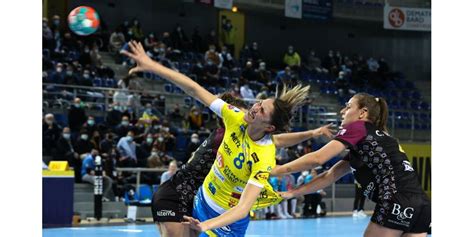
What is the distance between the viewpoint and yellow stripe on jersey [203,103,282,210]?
5.29m

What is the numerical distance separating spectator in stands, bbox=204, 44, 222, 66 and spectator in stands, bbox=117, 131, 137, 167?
8890mm

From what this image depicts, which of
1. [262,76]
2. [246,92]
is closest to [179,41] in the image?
[262,76]

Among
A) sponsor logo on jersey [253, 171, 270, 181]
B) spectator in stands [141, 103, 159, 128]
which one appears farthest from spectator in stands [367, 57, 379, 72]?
sponsor logo on jersey [253, 171, 270, 181]

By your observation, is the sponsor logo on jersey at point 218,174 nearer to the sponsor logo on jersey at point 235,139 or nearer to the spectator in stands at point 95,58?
the sponsor logo on jersey at point 235,139

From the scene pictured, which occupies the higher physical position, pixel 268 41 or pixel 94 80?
pixel 268 41

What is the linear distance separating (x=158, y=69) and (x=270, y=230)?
11.6m

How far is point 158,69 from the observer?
482 cm

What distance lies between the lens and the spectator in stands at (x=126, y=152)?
19250 mm

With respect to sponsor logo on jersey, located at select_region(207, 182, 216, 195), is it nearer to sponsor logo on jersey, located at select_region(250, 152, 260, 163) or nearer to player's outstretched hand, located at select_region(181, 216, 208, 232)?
sponsor logo on jersey, located at select_region(250, 152, 260, 163)

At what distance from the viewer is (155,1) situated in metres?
33.3

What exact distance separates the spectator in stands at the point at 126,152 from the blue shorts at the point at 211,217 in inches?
531
